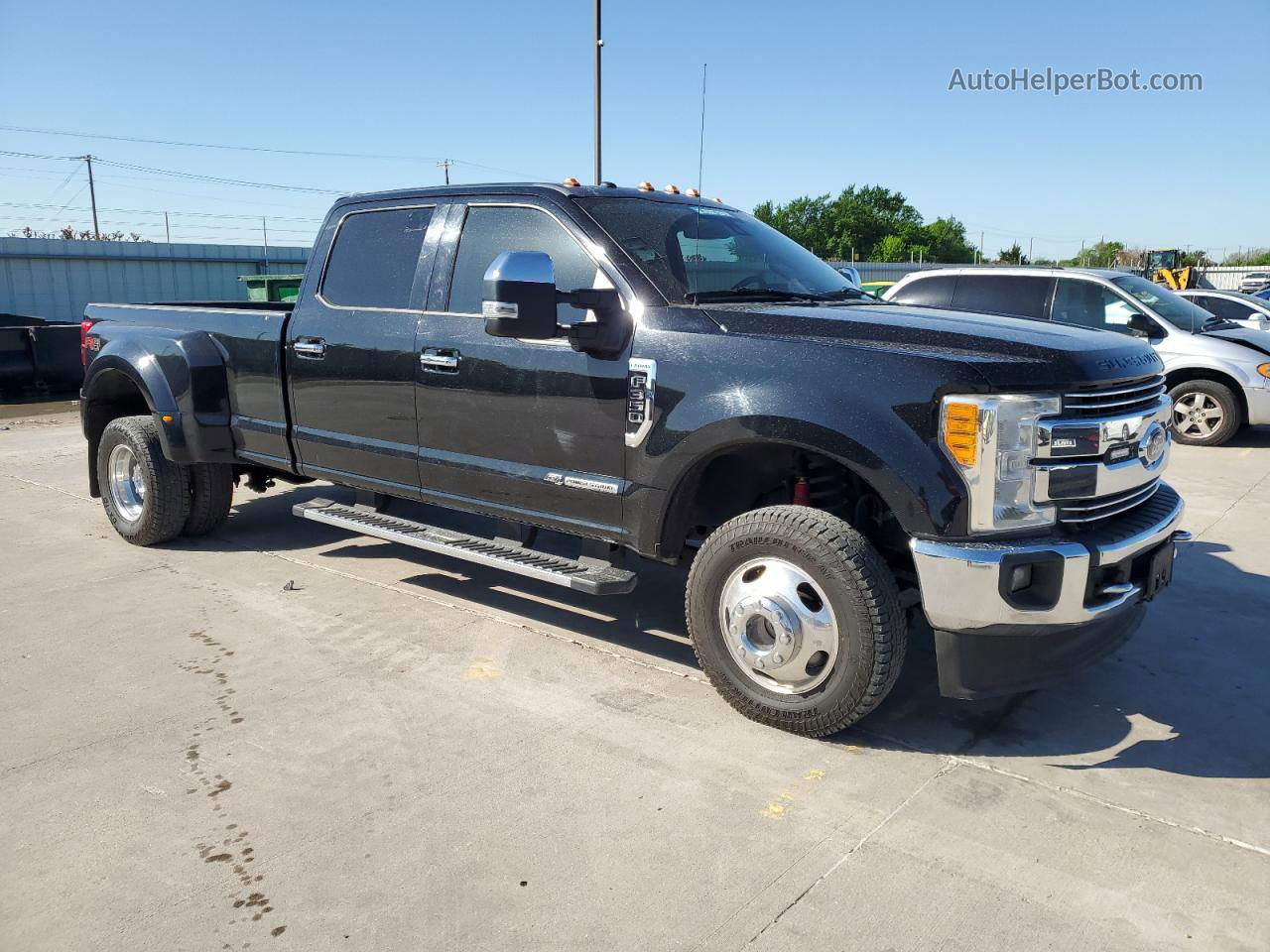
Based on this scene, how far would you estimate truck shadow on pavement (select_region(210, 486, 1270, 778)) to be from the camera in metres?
3.59

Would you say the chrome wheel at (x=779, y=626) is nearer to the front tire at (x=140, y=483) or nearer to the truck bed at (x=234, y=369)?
the truck bed at (x=234, y=369)

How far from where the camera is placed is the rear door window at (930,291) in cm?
1067

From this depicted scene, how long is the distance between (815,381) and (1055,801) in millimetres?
1564

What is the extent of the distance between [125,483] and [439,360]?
3167 millimetres

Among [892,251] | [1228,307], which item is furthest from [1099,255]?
[1228,307]

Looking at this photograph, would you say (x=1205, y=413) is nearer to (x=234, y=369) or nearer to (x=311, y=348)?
(x=311, y=348)

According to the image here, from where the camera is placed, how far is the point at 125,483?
6531mm

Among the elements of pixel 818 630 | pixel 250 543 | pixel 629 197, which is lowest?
pixel 250 543

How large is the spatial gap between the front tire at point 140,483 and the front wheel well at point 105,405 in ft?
0.48

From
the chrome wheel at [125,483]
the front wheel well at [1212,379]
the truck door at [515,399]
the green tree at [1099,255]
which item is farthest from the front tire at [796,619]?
the green tree at [1099,255]

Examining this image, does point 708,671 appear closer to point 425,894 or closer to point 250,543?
point 425,894

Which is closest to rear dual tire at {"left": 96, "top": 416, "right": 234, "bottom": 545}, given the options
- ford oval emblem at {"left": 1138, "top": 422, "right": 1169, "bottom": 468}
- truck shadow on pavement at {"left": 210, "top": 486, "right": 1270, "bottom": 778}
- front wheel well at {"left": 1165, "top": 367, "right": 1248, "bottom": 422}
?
truck shadow on pavement at {"left": 210, "top": 486, "right": 1270, "bottom": 778}

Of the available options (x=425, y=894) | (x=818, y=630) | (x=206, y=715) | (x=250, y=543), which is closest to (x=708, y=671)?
(x=818, y=630)

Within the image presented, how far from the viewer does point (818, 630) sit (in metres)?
3.51
